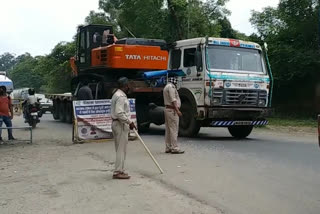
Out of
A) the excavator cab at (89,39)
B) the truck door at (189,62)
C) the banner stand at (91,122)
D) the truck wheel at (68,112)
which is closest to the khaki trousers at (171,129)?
the truck door at (189,62)

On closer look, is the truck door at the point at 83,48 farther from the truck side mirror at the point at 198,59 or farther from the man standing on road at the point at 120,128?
the man standing on road at the point at 120,128

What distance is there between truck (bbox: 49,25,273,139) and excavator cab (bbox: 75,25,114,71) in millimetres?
1537

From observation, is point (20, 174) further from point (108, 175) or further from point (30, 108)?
point (30, 108)

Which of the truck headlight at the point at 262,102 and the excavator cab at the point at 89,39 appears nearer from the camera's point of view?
the truck headlight at the point at 262,102

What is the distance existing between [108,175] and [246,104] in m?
6.31

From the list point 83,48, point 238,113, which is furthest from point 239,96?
point 83,48

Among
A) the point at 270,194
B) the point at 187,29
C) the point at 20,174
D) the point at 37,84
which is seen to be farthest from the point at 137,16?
the point at 37,84

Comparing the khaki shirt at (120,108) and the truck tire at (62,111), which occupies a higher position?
the khaki shirt at (120,108)

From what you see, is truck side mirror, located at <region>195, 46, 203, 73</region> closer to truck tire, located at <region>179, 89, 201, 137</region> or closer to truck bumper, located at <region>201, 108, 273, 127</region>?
truck tire, located at <region>179, 89, 201, 137</region>

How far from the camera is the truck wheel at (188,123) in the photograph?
1386 centimetres

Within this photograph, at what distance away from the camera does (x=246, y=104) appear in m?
13.7

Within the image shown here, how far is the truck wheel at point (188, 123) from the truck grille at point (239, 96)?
99 centimetres

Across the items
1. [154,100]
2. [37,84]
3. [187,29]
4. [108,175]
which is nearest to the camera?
[108,175]

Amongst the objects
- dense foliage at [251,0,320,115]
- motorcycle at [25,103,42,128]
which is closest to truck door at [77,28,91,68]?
motorcycle at [25,103,42,128]
